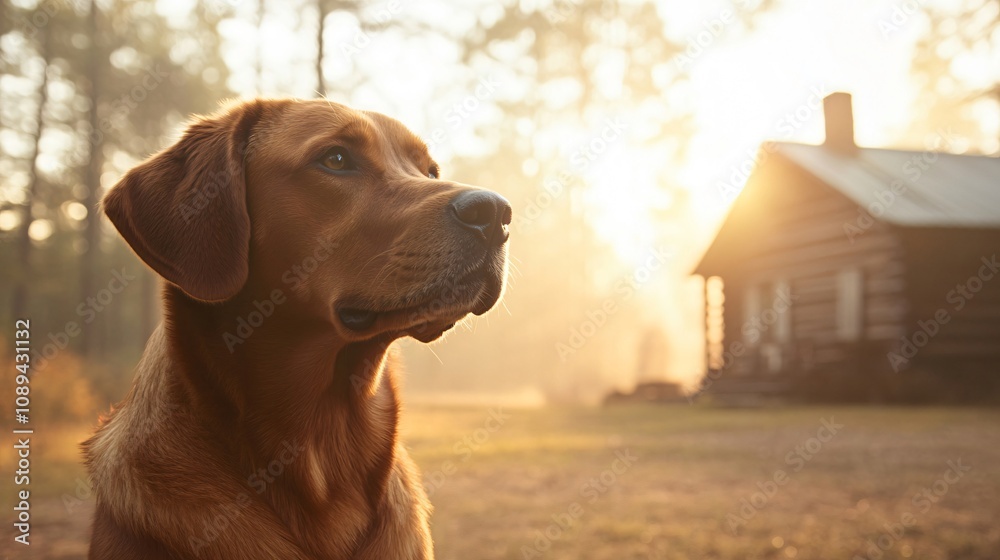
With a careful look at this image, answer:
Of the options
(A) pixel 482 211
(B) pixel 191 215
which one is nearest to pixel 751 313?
(A) pixel 482 211

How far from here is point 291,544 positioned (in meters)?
2.41

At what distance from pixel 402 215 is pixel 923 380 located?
52.3 feet

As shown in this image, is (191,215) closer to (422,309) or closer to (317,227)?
(317,227)

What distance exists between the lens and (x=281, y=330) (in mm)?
2711

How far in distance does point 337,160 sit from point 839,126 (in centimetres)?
2054

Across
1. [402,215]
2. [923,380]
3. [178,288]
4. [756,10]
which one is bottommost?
[923,380]

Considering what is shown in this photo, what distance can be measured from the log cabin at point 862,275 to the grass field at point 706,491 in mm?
3664

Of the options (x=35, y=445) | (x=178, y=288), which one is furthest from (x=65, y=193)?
(x=178, y=288)

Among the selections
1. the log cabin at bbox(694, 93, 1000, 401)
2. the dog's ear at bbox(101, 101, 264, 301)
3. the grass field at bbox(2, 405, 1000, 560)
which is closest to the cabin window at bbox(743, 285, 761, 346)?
the log cabin at bbox(694, 93, 1000, 401)

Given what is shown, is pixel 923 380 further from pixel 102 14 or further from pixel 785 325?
pixel 102 14

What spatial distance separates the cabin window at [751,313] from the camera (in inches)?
835

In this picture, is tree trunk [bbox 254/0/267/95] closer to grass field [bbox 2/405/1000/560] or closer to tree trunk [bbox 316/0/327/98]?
tree trunk [bbox 316/0/327/98]

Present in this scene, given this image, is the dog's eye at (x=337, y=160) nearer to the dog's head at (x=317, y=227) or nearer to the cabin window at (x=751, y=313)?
the dog's head at (x=317, y=227)

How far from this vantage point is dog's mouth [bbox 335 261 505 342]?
2670 millimetres
